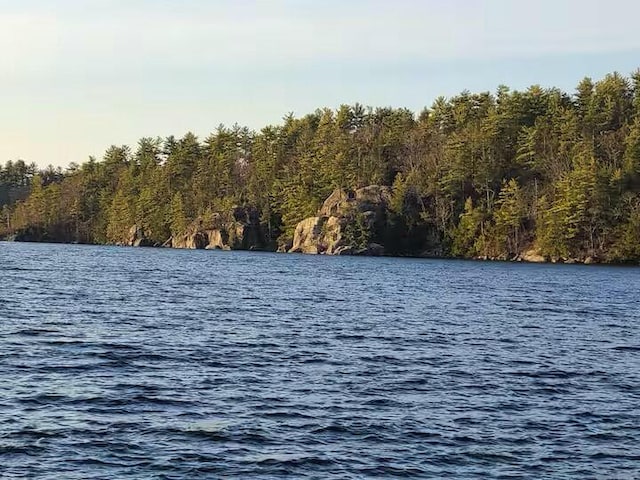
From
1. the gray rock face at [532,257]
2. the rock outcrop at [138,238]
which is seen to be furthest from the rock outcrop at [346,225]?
the rock outcrop at [138,238]

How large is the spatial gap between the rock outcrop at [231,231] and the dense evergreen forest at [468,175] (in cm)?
191

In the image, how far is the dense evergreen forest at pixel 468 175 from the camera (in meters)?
126

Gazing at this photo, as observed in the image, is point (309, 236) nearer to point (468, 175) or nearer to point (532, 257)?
point (468, 175)

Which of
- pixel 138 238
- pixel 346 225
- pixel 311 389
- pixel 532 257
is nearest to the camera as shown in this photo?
pixel 311 389

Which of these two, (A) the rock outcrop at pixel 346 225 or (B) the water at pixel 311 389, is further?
(A) the rock outcrop at pixel 346 225

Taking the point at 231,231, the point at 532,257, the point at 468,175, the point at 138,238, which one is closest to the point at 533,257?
the point at 532,257

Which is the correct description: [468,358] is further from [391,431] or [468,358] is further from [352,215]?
[352,215]

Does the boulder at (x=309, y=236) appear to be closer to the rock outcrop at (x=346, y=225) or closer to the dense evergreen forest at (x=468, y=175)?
the rock outcrop at (x=346, y=225)

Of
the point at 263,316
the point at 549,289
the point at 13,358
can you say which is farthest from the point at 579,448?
the point at 549,289

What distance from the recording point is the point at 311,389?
26234 mm

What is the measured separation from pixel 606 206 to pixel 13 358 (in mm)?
109436

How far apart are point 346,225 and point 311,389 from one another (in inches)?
4703

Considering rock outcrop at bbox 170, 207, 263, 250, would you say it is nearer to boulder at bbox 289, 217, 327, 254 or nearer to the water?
boulder at bbox 289, 217, 327, 254

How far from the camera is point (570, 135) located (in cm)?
14000
